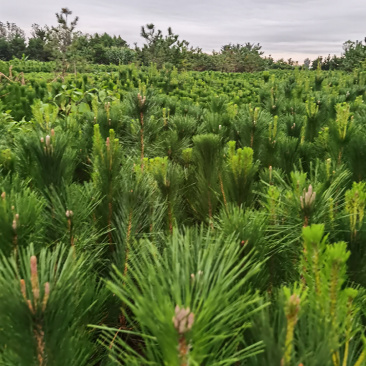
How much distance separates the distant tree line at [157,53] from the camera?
1289 centimetres

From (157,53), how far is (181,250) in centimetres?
2230

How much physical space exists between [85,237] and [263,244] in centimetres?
42

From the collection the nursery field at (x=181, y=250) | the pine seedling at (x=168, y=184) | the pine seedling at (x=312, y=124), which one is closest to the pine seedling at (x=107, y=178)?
the nursery field at (x=181, y=250)

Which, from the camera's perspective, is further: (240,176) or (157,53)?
(157,53)

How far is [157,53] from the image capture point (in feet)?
68.5

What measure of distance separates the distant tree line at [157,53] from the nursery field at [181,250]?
15.3ft

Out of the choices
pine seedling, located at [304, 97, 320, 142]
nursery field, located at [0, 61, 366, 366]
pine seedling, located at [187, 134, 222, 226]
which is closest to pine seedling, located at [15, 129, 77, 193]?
nursery field, located at [0, 61, 366, 366]

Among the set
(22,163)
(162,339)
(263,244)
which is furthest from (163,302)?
(22,163)

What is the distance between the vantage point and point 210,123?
5.25 ft

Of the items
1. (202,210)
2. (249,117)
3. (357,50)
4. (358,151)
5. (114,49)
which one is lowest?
(202,210)

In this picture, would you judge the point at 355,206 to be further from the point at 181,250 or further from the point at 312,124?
the point at 312,124

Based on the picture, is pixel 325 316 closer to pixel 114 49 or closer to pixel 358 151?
pixel 358 151

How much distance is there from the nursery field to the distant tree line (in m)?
4.65

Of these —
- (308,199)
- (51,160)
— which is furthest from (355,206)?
(51,160)
